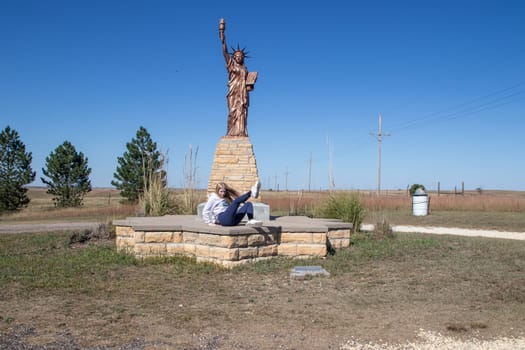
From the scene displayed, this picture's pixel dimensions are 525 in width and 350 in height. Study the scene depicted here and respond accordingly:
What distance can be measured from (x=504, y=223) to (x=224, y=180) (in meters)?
11.9

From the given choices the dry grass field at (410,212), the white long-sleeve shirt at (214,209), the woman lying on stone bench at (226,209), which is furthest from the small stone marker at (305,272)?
the dry grass field at (410,212)

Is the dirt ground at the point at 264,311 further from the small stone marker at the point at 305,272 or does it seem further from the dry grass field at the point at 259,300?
the small stone marker at the point at 305,272

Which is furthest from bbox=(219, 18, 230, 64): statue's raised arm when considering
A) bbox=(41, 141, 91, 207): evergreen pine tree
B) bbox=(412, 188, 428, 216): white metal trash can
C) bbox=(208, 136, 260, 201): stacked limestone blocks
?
bbox=(41, 141, 91, 207): evergreen pine tree

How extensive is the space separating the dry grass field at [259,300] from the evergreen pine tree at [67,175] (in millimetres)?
18111

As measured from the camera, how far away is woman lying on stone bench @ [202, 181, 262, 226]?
23.6 ft

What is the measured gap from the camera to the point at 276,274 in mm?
6715

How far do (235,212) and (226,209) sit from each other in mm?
170

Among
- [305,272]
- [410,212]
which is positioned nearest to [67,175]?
[410,212]

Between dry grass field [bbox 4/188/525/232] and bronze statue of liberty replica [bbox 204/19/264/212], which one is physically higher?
bronze statue of liberty replica [bbox 204/19/264/212]

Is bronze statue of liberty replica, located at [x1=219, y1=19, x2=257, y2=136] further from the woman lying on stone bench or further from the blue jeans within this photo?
the blue jeans

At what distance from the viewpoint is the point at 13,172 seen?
1016 inches

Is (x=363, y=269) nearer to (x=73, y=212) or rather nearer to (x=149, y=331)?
(x=149, y=331)

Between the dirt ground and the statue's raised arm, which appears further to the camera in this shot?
the statue's raised arm

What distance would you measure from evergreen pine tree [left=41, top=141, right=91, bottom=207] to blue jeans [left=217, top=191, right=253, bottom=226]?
819 inches
